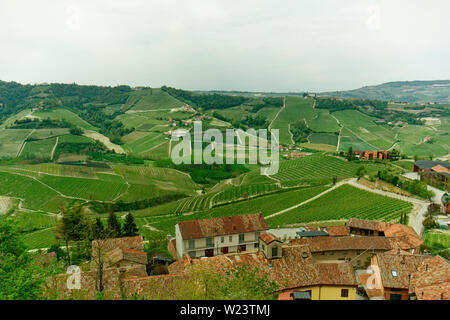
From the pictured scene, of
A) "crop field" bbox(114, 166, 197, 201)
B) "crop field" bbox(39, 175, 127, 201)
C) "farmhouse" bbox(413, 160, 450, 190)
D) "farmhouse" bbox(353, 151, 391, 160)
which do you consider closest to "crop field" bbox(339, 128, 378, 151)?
"farmhouse" bbox(353, 151, 391, 160)

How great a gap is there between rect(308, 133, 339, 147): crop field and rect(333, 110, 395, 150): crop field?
5437mm

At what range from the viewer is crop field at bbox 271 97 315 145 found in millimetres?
120287

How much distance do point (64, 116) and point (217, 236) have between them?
12888 centimetres

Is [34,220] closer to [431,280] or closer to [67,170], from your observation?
[67,170]

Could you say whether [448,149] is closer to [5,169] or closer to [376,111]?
[376,111]

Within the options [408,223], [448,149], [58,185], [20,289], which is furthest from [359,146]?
[20,289]

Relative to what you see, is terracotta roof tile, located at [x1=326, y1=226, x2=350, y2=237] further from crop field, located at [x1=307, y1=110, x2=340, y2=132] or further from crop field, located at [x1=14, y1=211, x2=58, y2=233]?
crop field, located at [x1=307, y1=110, x2=340, y2=132]

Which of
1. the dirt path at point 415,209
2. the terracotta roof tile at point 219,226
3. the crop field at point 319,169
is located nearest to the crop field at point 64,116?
the crop field at point 319,169

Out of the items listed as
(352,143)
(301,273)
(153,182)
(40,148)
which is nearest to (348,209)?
(301,273)

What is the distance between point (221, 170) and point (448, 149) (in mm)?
68224

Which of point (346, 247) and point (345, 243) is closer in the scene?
point (346, 247)

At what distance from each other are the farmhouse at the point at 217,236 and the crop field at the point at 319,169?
119 ft

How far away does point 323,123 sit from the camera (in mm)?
129375
